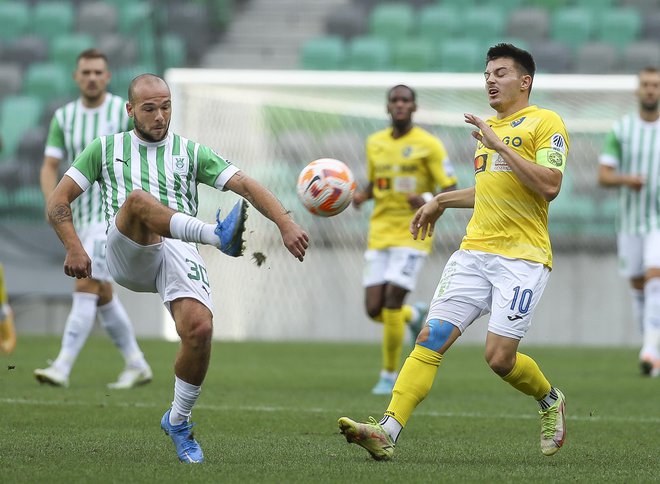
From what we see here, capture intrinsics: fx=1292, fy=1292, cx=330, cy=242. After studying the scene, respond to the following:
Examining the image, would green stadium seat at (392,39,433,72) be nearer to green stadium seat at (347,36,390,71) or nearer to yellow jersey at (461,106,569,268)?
green stadium seat at (347,36,390,71)

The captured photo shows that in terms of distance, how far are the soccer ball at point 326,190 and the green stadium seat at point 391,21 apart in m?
12.4

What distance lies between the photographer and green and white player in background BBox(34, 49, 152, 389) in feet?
31.7

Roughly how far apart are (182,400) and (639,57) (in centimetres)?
1227

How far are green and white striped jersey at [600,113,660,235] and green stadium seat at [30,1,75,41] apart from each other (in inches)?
420

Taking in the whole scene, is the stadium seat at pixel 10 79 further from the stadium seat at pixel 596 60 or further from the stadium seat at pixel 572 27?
the stadium seat at pixel 596 60

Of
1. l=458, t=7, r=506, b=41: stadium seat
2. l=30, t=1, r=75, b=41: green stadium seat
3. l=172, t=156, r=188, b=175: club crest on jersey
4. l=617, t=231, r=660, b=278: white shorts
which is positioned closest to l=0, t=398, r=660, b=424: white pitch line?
l=172, t=156, r=188, b=175: club crest on jersey

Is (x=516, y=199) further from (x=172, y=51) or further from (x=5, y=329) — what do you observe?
(x=172, y=51)

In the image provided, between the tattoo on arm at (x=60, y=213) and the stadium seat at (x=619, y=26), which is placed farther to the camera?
the stadium seat at (x=619, y=26)

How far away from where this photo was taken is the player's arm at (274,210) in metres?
5.59

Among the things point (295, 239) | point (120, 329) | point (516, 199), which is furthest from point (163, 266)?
point (120, 329)

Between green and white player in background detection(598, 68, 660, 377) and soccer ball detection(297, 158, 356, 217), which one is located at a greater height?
soccer ball detection(297, 158, 356, 217)

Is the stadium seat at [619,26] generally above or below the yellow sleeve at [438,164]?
above

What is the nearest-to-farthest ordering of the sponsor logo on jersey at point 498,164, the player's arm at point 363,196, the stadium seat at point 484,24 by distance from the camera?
the sponsor logo on jersey at point 498,164 → the player's arm at point 363,196 → the stadium seat at point 484,24

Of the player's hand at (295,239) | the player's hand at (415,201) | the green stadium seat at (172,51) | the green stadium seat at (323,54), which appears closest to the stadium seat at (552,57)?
the green stadium seat at (323,54)
